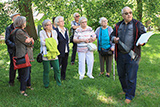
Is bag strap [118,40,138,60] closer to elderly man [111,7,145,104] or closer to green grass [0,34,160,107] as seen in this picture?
elderly man [111,7,145,104]

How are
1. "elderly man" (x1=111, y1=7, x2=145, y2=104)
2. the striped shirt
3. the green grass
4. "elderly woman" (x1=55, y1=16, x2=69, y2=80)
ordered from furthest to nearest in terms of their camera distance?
1. the striped shirt
2. "elderly woman" (x1=55, y1=16, x2=69, y2=80)
3. the green grass
4. "elderly man" (x1=111, y1=7, x2=145, y2=104)

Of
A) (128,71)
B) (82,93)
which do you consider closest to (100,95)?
(82,93)

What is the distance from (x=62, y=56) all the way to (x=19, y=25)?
5.70 ft

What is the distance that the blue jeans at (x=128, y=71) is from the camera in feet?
13.4

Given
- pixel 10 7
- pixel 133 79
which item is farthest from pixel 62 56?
pixel 10 7

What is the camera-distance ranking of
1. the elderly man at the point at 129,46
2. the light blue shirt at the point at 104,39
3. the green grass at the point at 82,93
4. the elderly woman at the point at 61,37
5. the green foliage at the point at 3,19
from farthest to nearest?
the green foliage at the point at 3,19 → the light blue shirt at the point at 104,39 → the elderly woman at the point at 61,37 → the green grass at the point at 82,93 → the elderly man at the point at 129,46

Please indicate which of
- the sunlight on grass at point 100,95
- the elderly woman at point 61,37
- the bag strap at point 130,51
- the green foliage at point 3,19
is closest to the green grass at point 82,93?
the sunlight on grass at point 100,95

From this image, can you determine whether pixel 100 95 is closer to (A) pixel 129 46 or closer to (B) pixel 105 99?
(B) pixel 105 99

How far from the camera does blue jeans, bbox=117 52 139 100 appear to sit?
13.4 ft

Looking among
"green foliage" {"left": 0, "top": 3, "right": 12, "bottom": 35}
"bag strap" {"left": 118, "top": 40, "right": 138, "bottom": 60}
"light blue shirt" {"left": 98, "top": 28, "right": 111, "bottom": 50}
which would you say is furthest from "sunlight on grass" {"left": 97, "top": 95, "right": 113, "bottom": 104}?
"green foliage" {"left": 0, "top": 3, "right": 12, "bottom": 35}

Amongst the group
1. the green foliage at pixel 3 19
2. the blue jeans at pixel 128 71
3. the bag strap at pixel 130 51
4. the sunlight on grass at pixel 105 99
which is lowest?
the sunlight on grass at pixel 105 99

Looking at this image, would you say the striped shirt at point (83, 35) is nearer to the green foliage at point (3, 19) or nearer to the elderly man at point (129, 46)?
the elderly man at point (129, 46)

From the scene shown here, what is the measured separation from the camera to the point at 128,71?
416 cm

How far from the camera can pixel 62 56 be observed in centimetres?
563
